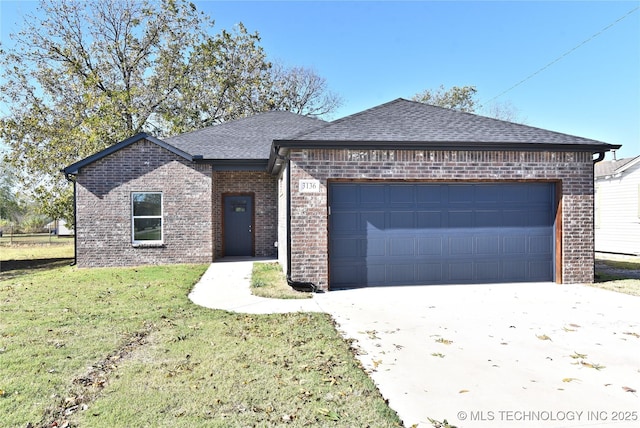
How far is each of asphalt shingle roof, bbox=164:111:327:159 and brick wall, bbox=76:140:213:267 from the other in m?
1.17

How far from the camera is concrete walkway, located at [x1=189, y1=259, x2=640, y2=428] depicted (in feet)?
10.0

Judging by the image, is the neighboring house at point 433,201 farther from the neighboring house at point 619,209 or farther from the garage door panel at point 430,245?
the neighboring house at point 619,209

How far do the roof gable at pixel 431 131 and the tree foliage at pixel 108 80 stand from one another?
47.9ft

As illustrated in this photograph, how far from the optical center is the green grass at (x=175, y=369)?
116 inches

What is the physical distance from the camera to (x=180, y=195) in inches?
Result: 477

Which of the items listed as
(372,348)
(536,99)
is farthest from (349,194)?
(536,99)

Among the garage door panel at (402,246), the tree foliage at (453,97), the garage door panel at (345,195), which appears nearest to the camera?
the garage door panel at (345,195)

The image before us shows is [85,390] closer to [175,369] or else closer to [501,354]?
[175,369]

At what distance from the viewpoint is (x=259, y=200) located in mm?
13633

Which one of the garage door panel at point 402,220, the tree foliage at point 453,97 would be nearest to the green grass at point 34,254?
the garage door panel at point 402,220

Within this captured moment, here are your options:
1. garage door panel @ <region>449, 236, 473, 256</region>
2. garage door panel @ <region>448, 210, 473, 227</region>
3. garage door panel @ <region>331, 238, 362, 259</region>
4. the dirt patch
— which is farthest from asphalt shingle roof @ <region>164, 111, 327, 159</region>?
the dirt patch

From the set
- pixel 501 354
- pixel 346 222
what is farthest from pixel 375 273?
pixel 501 354

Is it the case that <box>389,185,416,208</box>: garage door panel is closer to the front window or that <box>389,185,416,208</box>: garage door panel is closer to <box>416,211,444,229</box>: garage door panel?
<box>416,211,444,229</box>: garage door panel

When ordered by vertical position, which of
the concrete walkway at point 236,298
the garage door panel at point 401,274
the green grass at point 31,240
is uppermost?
the garage door panel at point 401,274
